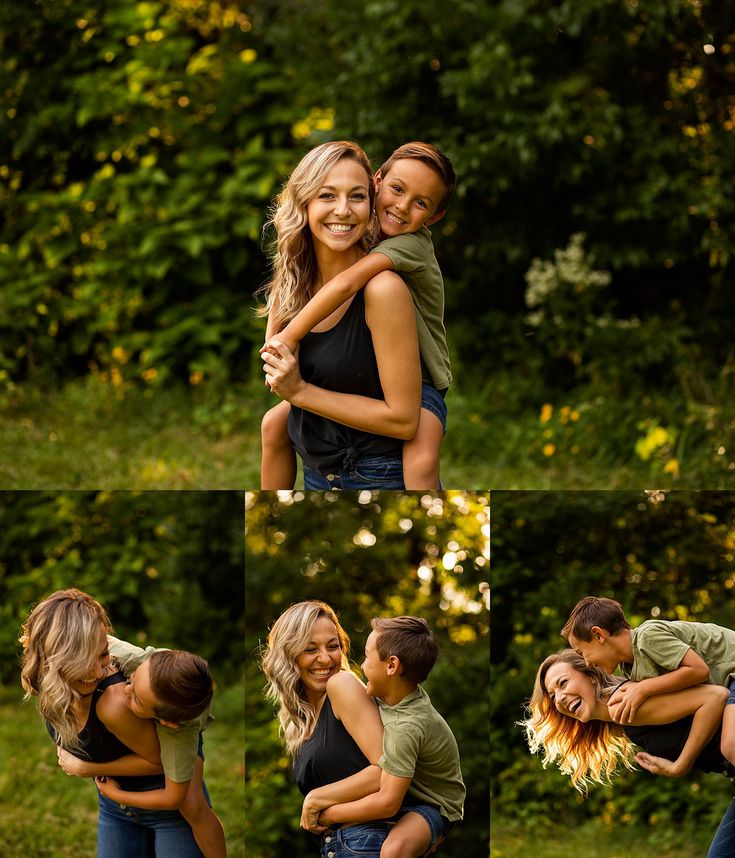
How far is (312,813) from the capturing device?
2947 millimetres

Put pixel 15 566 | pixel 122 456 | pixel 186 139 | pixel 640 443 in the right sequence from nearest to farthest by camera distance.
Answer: pixel 15 566 → pixel 640 443 → pixel 122 456 → pixel 186 139

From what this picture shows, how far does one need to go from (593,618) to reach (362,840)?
2.74 feet

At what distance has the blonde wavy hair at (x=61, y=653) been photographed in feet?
9.68

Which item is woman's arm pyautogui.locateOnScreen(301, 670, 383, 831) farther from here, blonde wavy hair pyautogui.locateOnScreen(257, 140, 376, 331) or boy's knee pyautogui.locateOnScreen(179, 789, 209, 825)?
blonde wavy hair pyautogui.locateOnScreen(257, 140, 376, 331)

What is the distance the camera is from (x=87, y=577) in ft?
11.2

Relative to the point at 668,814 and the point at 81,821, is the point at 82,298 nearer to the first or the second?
the point at 81,821

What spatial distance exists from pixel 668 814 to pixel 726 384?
14.7ft

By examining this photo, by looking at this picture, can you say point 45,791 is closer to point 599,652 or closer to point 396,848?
point 396,848

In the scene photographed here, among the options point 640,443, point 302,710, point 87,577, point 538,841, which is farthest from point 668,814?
point 640,443

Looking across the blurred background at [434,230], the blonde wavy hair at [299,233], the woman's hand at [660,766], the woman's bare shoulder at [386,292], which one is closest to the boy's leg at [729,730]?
the woman's hand at [660,766]

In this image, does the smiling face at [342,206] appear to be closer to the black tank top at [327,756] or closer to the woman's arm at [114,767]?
the black tank top at [327,756]

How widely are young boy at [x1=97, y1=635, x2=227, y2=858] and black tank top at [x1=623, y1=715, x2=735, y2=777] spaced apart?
46.0 inches

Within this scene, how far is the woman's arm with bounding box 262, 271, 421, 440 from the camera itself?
283 centimetres

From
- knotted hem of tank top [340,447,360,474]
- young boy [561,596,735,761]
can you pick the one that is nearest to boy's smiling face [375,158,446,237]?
knotted hem of tank top [340,447,360,474]
